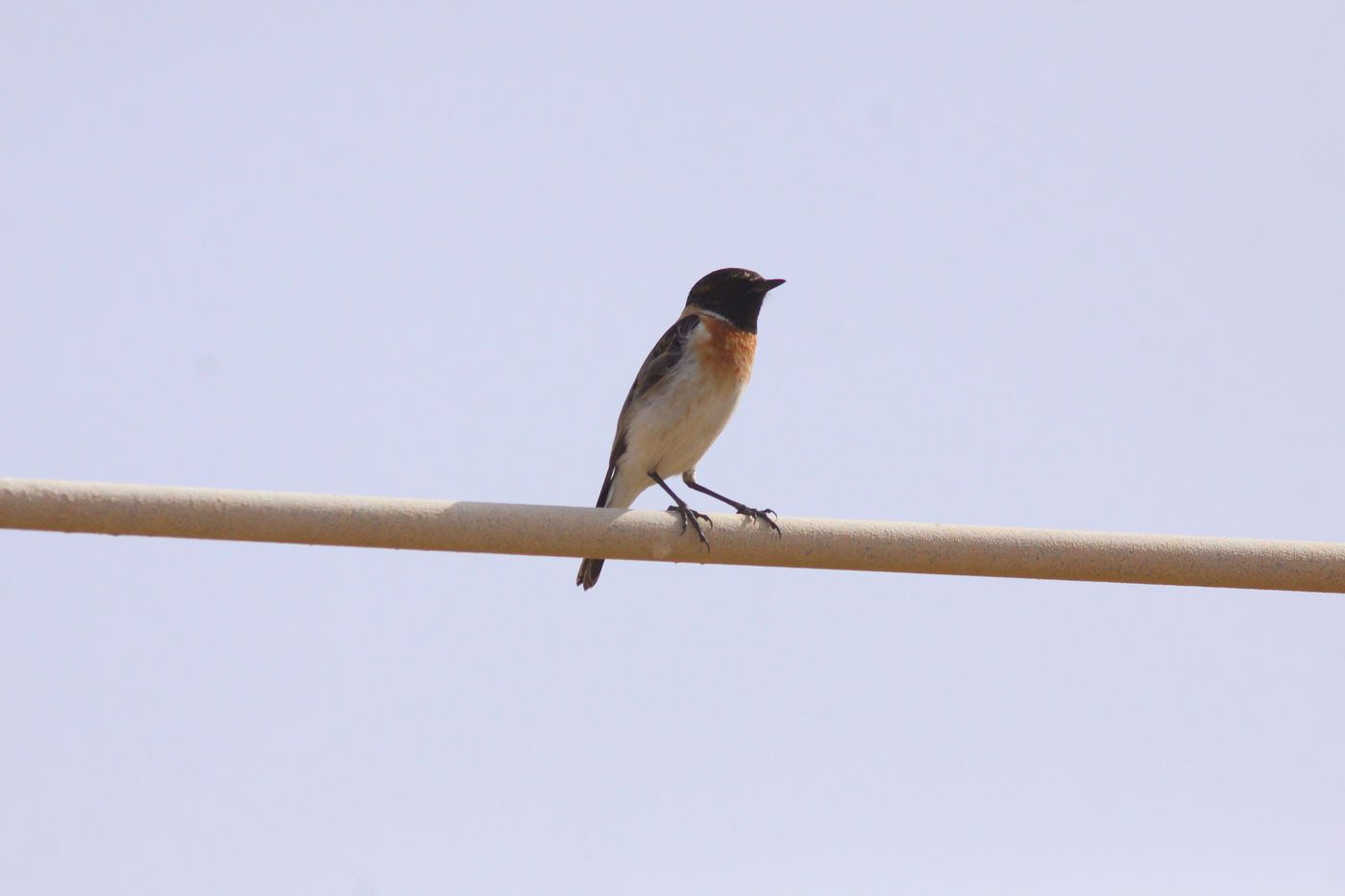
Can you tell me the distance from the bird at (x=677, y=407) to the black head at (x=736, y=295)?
149 millimetres

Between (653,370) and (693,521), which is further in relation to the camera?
(653,370)

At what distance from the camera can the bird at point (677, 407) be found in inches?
308

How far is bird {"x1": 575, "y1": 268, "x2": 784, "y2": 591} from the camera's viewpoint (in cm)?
782

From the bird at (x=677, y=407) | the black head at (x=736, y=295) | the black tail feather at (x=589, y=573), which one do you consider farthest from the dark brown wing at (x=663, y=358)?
the black tail feather at (x=589, y=573)

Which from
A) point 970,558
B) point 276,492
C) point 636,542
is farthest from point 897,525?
point 276,492

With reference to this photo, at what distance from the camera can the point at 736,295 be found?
8812mm

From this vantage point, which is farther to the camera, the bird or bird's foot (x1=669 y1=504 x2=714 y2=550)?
the bird

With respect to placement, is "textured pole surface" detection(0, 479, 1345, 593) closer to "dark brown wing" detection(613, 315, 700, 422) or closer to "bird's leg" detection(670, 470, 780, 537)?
"bird's leg" detection(670, 470, 780, 537)

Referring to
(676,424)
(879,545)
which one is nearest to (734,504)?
(676,424)

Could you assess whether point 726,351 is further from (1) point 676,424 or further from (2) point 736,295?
(2) point 736,295

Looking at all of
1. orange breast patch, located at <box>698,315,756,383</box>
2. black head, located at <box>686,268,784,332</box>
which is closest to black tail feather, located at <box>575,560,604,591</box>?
orange breast patch, located at <box>698,315,756,383</box>

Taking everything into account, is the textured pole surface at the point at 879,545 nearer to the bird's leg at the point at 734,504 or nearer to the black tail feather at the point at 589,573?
the bird's leg at the point at 734,504

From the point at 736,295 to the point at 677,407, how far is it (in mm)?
1325

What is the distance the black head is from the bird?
5.9 inches
